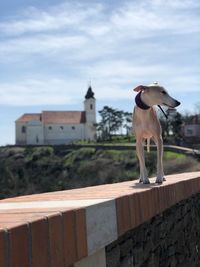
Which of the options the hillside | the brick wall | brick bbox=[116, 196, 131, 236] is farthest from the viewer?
the hillside

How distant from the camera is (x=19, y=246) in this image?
2525 millimetres

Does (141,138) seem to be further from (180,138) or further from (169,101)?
(180,138)

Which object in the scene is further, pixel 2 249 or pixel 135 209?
pixel 135 209

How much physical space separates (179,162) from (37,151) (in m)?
40.8

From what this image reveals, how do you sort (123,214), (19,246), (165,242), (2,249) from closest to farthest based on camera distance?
1. (2,249)
2. (19,246)
3. (123,214)
4. (165,242)

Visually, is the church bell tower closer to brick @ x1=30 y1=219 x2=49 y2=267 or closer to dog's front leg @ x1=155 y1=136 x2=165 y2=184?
dog's front leg @ x1=155 y1=136 x2=165 y2=184

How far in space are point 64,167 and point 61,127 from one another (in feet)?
97.3

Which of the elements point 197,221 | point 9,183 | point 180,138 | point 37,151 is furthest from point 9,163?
point 197,221

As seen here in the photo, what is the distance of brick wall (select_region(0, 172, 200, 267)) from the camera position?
2.61 metres

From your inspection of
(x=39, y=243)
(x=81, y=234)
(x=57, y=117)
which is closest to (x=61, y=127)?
(x=57, y=117)

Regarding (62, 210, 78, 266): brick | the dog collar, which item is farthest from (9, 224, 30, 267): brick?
the dog collar

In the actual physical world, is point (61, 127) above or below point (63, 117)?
below

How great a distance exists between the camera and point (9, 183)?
79.8m

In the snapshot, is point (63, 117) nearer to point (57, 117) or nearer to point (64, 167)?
point (57, 117)
